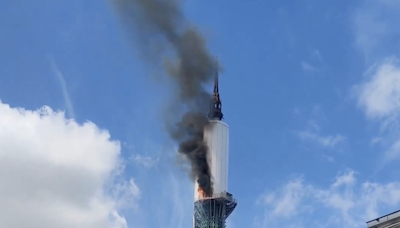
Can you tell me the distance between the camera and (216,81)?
18700 centimetres

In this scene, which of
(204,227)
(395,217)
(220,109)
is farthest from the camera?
(220,109)

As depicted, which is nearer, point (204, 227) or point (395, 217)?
point (395, 217)

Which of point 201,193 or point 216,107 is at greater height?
point 216,107

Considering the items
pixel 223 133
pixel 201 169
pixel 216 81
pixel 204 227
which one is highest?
pixel 216 81

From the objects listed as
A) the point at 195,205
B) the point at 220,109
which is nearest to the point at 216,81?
the point at 220,109

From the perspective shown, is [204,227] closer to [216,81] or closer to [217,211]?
[217,211]

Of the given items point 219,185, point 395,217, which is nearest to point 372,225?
point 395,217

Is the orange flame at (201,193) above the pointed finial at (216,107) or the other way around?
the other way around

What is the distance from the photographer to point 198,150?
170 metres

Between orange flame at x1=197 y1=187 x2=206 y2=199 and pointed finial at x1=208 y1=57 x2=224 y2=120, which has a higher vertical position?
pointed finial at x1=208 y1=57 x2=224 y2=120

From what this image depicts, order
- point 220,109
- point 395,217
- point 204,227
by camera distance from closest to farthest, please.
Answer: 1. point 395,217
2. point 204,227
3. point 220,109

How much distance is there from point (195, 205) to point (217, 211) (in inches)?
252

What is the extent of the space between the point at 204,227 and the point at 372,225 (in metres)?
89.4

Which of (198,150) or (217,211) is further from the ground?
(198,150)
